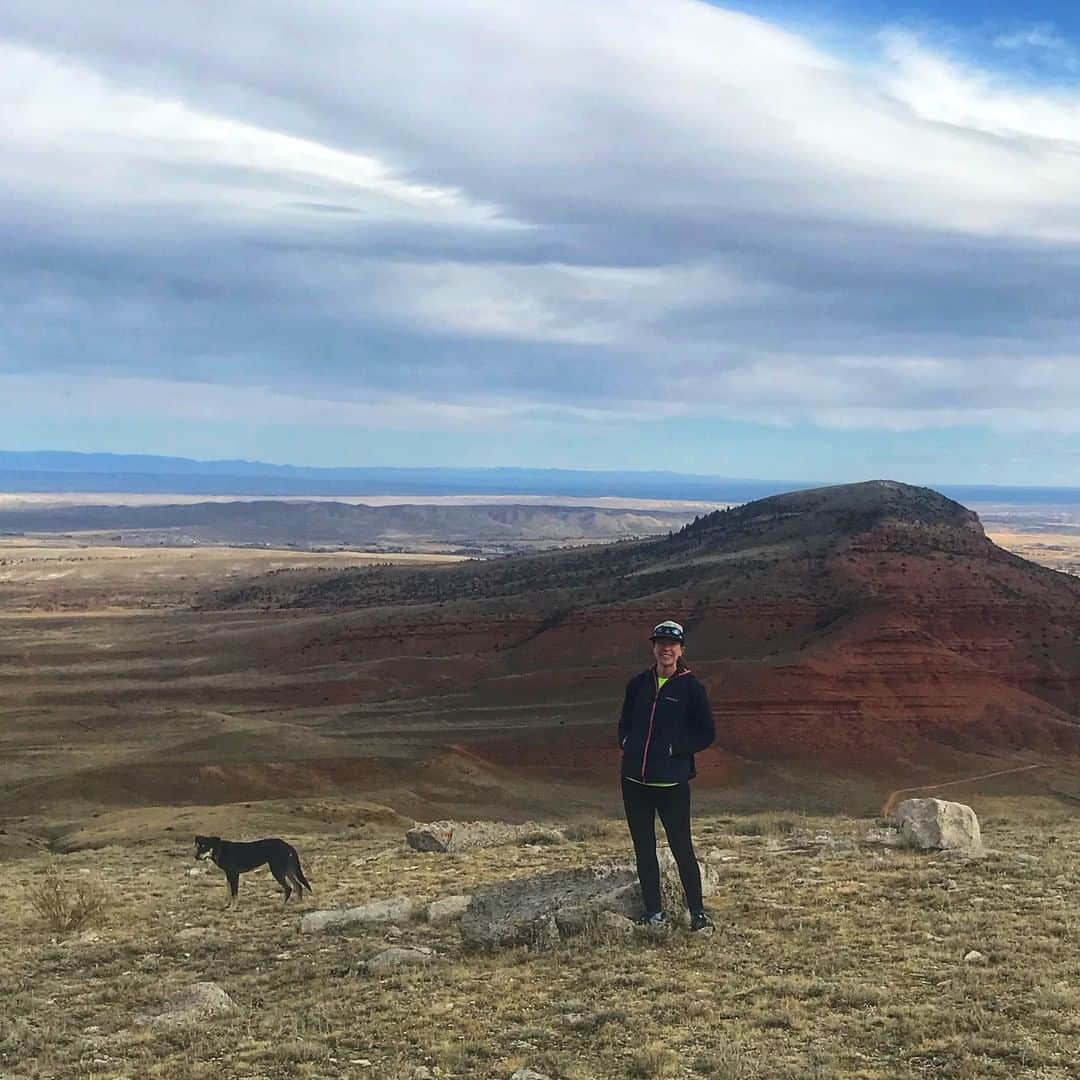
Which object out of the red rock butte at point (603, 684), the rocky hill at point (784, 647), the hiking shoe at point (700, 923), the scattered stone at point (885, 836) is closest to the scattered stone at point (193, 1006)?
the hiking shoe at point (700, 923)

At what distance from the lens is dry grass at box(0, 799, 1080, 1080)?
7750mm

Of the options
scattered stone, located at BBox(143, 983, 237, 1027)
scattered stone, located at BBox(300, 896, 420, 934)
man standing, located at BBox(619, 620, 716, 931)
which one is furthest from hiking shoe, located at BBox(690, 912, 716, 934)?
scattered stone, located at BBox(143, 983, 237, 1027)

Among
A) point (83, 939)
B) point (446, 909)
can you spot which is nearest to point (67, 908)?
point (83, 939)

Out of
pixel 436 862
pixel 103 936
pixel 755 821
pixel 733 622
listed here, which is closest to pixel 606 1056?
pixel 103 936

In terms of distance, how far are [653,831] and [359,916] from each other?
13.4 ft

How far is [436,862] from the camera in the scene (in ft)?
56.7

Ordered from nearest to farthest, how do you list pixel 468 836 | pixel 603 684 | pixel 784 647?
pixel 468 836
pixel 603 684
pixel 784 647

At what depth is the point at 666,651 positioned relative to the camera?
33.3 ft

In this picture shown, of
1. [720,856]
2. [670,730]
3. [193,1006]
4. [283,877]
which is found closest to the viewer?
[193,1006]

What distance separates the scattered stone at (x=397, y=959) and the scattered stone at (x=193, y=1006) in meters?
1.30

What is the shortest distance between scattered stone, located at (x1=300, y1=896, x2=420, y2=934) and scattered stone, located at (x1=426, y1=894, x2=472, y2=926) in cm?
25

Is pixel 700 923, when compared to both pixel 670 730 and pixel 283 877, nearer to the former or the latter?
pixel 670 730

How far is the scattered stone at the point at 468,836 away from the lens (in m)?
19.2

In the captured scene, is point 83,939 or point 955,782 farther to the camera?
point 955,782
